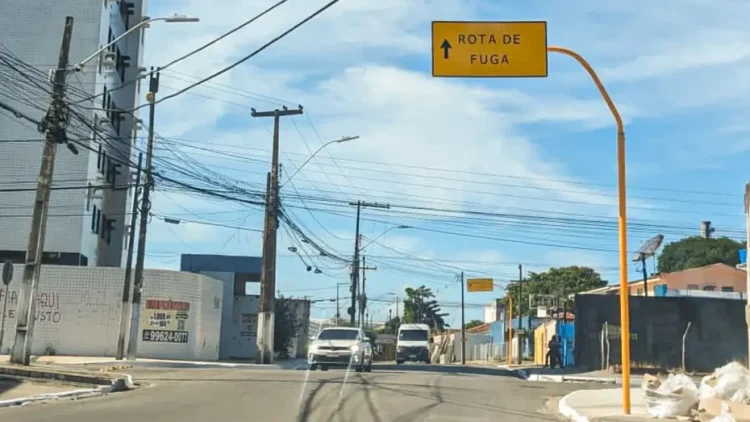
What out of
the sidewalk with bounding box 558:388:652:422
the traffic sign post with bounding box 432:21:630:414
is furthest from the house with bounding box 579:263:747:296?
the traffic sign post with bounding box 432:21:630:414

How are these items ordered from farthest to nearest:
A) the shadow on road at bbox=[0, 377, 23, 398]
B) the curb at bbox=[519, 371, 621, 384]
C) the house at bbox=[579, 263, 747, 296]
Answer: the house at bbox=[579, 263, 747, 296] → the curb at bbox=[519, 371, 621, 384] → the shadow on road at bbox=[0, 377, 23, 398]

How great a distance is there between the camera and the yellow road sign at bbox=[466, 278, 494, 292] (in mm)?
59031

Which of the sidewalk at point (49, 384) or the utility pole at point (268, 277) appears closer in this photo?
the sidewalk at point (49, 384)

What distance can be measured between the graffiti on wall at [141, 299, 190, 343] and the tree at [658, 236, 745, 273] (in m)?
67.5

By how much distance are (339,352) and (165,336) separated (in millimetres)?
10200

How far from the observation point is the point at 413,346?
57406 millimetres

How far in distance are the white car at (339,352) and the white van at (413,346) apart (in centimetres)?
2498

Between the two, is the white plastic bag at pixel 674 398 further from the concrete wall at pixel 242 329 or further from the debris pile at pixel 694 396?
the concrete wall at pixel 242 329

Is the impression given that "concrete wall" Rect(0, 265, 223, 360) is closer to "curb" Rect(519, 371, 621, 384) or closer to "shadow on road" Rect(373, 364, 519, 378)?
"shadow on road" Rect(373, 364, 519, 378)

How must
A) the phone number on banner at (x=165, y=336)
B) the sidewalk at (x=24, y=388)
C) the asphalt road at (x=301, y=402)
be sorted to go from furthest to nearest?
the phone number on banner at (x=165, y=336) → the sidewalk at (x=24, y=388) → the asphalt road at (x=301, y=402)

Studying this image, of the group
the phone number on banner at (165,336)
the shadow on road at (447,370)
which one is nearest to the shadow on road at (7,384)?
the shadow on road at (447,370)

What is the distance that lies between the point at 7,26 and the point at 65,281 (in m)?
15.5

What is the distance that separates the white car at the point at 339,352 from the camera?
31.3 meters

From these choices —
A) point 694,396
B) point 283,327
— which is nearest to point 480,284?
point 283,327
